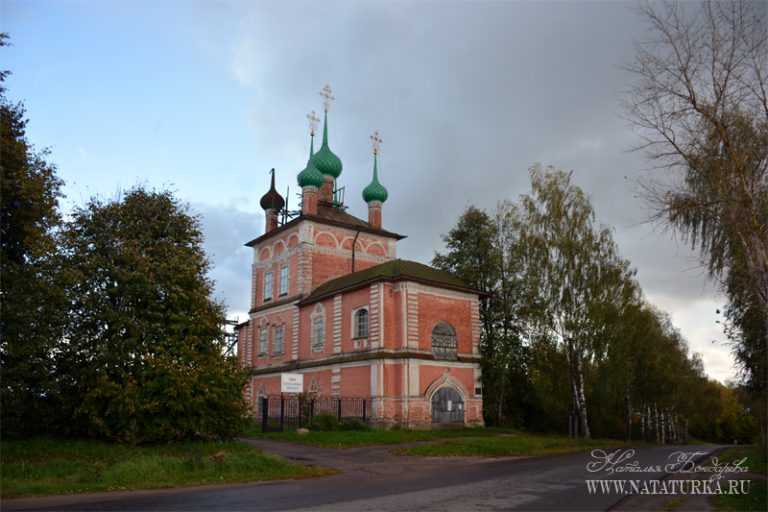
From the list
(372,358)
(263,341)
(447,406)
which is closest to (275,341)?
(263,341)

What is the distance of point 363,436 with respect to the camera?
75.6ft

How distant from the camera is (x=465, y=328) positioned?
3033cm

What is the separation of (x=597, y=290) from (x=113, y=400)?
2171cm

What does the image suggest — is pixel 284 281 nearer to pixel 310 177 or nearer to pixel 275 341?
pixel 275 341

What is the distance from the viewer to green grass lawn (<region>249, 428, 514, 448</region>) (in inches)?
872

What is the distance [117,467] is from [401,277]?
56.3 ft

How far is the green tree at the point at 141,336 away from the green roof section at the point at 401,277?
11497 millimetres

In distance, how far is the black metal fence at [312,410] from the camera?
26922 mm

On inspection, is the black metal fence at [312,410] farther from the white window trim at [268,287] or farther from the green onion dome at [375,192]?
the green onion dome at [375,192]

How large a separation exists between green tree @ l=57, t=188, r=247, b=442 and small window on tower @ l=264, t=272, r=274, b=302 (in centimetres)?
2111

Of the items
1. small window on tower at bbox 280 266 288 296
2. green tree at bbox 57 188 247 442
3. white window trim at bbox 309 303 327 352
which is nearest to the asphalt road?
green tree at bbox 57 188 247 442

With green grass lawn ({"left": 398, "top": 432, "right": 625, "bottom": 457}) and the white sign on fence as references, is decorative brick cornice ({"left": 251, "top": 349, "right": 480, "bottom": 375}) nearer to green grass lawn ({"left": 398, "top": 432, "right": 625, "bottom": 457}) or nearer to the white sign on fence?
the white sign on fence

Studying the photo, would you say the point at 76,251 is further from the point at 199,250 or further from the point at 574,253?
the point at 574,253

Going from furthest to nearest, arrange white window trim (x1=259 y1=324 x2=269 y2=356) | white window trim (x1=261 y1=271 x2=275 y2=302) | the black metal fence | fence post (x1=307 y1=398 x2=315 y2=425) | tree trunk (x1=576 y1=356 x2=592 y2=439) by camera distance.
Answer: white window trim (x1=261 y1=271 x2=275 y2=302)
white window trim (x1=259 y1=324 x2=269 y2=356)
tree trunk (x1=576 y1=356 x2=592 y2=439)
fence post (x1=307 y1=398 x2=315 y2=425)
the black metal fence
